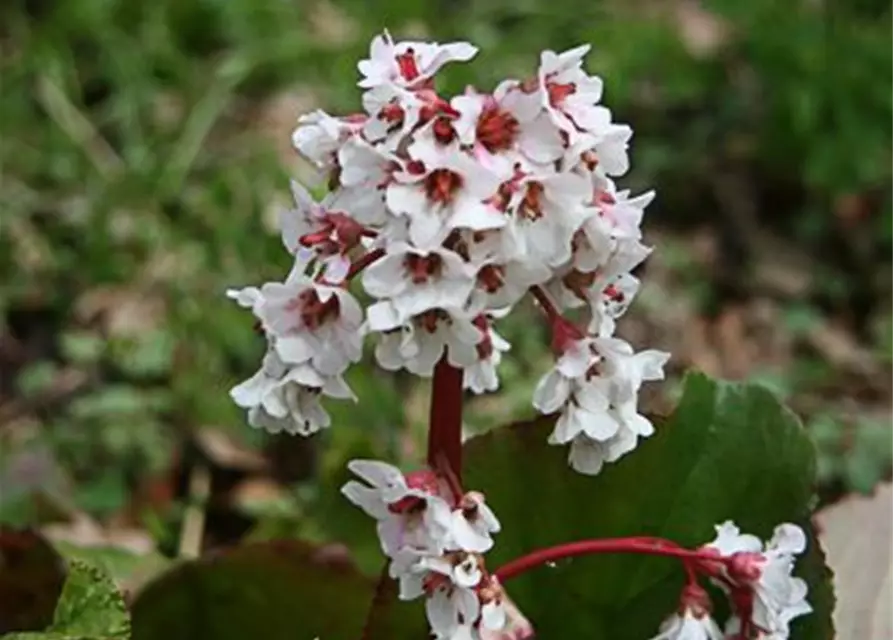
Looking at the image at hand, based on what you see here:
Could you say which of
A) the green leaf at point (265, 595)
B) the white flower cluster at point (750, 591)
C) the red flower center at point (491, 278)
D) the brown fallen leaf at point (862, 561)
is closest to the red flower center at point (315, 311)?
the red flower center at point (491, 278)

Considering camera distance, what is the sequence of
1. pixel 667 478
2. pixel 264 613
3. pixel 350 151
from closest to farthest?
1. pixel 350 151
2. pixel 667 478
3. pixel 264 613

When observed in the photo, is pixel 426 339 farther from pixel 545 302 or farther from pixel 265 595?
pixel 265 595

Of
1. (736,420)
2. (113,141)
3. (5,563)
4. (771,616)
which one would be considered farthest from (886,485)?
(113,141)

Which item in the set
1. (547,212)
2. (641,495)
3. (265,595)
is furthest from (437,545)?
(265,595)

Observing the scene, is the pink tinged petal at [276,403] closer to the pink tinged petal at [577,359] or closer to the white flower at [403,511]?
the white flower at [403,511]

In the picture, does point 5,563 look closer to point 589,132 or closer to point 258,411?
point 258,411

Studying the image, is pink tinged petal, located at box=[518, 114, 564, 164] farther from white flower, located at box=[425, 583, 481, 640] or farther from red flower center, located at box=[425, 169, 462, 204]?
white flower, located at box=[425, 583, 481, 640]
